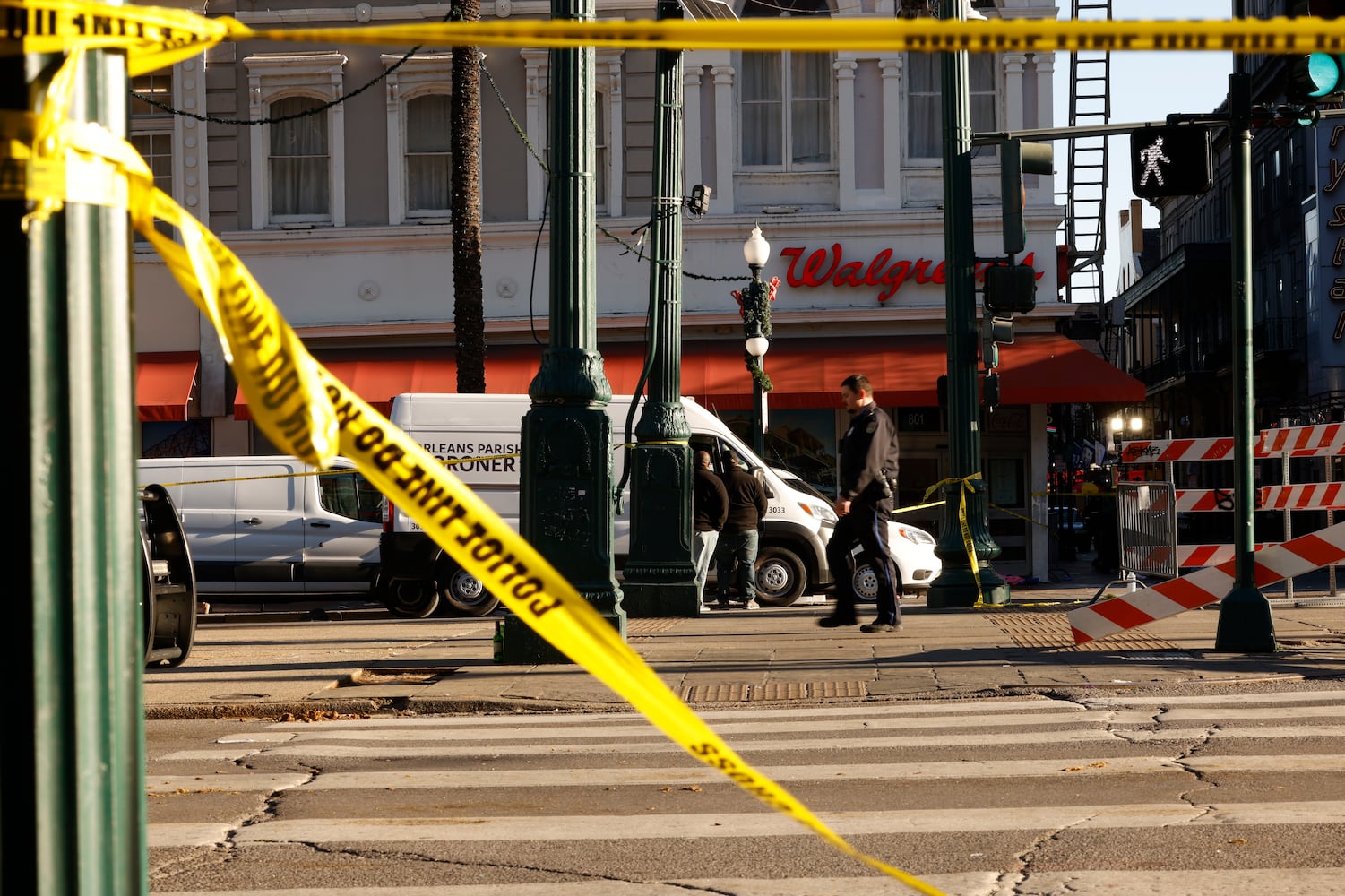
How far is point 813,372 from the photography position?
2403cm

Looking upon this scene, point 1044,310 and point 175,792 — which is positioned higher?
point 1044,310

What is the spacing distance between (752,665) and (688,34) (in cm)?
890

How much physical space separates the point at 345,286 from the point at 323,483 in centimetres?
806

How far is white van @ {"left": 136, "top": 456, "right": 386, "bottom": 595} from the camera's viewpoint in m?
17.8

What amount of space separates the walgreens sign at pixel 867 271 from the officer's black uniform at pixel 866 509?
482 inches

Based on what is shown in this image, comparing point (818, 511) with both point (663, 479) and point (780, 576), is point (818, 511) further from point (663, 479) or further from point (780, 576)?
point (663, 479)

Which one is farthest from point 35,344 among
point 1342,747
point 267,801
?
point 1342,747

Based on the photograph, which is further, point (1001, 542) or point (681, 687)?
point (1001, 542)

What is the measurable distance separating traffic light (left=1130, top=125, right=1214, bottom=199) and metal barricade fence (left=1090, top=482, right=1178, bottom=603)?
383 cm

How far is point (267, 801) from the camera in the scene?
6234 millimetres

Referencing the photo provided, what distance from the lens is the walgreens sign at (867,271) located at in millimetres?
24734

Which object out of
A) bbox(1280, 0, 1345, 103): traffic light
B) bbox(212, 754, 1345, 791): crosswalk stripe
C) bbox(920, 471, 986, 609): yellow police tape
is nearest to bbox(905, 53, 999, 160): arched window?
bbox(920, 471, 986, 609): yellow police tape

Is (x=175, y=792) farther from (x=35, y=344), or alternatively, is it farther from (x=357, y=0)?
(x=357, y=0)

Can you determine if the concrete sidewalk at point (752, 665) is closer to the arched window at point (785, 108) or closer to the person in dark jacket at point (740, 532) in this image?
the person in dark jacket at point (740, 532)
